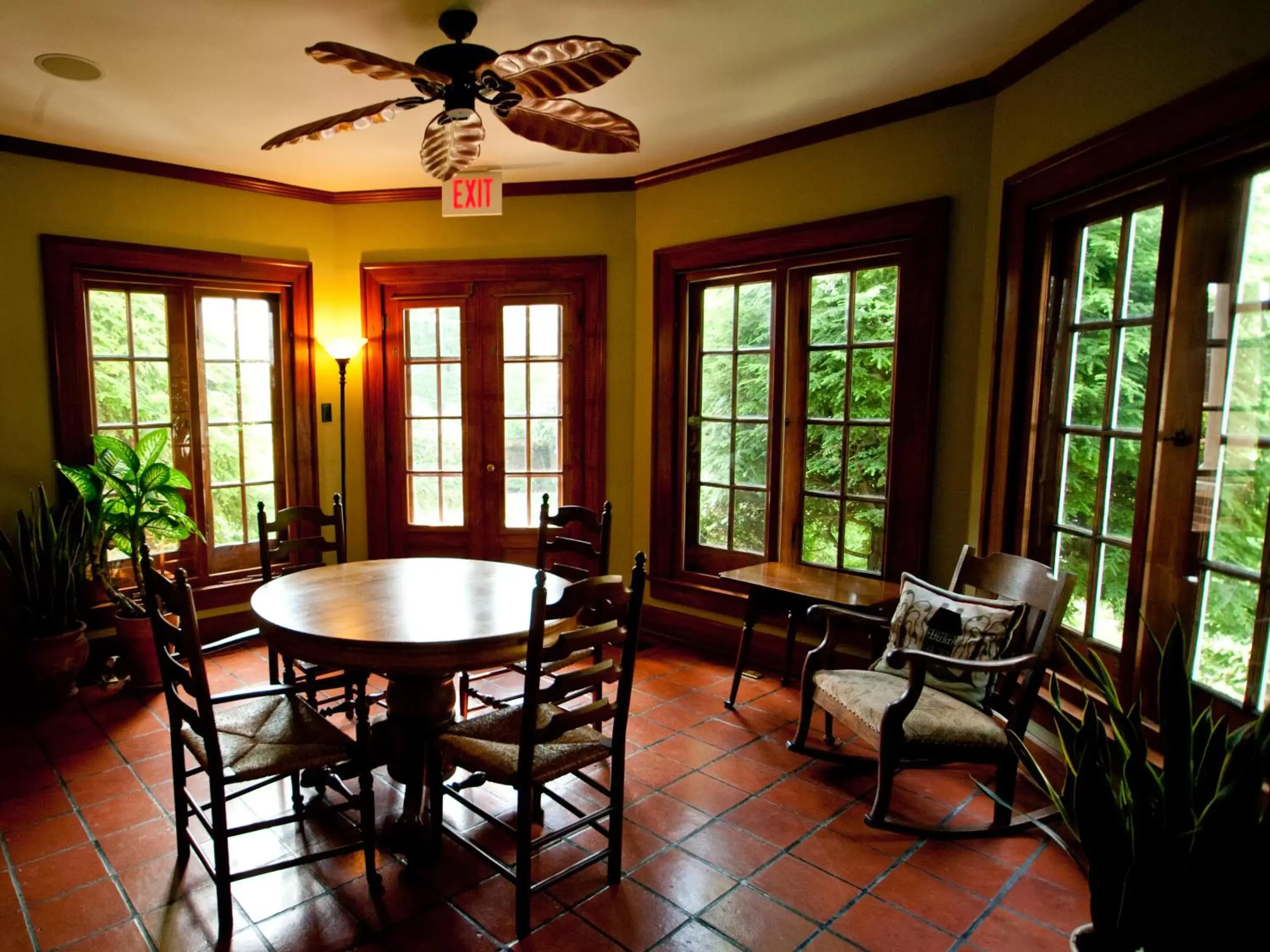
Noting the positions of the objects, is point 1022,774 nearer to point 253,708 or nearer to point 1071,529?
point 1071,529

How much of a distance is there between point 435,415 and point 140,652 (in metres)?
2.09

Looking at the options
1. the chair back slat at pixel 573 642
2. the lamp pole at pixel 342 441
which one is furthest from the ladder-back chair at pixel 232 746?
the lamp pole at pixel 342 441

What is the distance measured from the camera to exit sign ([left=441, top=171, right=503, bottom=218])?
352cm

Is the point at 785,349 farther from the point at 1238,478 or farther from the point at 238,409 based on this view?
the point at 238,409

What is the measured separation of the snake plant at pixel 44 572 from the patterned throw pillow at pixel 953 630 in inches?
151

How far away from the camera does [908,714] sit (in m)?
2.53

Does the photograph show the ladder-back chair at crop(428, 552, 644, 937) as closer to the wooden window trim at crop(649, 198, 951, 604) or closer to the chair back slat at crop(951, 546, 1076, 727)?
the chair back slat at crop(951, 546, 1076, 727)

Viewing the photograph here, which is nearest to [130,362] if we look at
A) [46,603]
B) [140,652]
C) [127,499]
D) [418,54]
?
[127,499]

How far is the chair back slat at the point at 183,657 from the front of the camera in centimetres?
199

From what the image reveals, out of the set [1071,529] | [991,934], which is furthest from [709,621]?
[991,934]

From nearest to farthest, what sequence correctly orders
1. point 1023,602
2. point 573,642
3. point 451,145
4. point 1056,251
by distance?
point 573,642 < point 1023,602 < point 451,145 < point 1056,251

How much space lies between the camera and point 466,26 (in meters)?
2.54

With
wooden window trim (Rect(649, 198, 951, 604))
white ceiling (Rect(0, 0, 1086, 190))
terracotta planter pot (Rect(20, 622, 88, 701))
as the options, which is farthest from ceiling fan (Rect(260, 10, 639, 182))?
terracotta planter pot (Rect(20, 622, 88, 701))

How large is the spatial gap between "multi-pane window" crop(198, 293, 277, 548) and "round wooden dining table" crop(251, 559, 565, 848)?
1.89 metres
